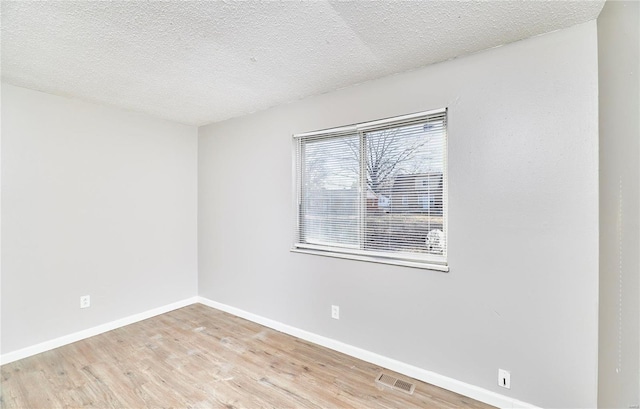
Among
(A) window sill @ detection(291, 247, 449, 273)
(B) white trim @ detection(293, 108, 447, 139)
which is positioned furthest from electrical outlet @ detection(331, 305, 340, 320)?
(B) white trim @ detection(293, 108, 447, 139)

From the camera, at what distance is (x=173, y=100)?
2938 mm

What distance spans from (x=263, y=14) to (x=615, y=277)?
2300 millimetres

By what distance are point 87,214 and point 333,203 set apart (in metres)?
2.56

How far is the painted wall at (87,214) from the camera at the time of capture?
255 cm

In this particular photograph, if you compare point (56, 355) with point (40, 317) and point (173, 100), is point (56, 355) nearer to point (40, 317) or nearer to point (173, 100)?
point (40, 317)

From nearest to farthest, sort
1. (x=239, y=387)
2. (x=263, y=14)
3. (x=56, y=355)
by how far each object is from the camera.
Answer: (x=263, y=14) < (x=239, y=387) < (x=56, y=355)

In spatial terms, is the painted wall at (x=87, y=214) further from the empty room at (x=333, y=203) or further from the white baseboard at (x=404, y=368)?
the white baseboard at (x=404, y=368)

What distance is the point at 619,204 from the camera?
4.58ft

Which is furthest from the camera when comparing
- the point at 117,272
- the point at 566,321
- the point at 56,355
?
the point at 117,272

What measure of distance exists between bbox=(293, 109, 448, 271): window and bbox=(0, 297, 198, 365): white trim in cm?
201

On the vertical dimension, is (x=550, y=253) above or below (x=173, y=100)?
below

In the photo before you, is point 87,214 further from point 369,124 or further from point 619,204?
point 619,204

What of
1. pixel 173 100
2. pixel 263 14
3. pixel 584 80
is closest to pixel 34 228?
pixel 173 100

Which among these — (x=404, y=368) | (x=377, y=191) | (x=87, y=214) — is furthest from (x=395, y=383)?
(x=87, y=214)
